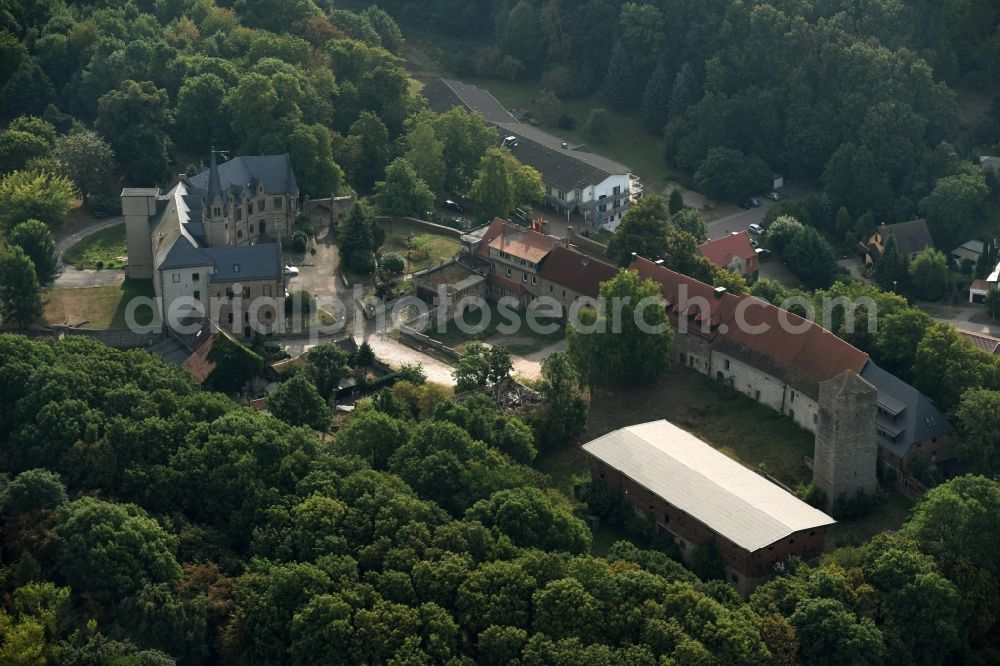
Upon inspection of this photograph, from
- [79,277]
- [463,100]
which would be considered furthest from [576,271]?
[463,100]

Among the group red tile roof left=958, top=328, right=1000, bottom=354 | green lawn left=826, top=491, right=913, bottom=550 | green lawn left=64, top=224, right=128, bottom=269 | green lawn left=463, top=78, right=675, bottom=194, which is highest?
red tile roof left=958, top=328, right=1000, bottom=354

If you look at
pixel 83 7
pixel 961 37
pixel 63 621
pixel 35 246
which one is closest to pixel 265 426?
pixel 63 621

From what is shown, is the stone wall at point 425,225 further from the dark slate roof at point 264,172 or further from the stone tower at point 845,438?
the stone tower at point 845,438

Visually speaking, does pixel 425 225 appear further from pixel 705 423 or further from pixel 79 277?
pixel 705 423

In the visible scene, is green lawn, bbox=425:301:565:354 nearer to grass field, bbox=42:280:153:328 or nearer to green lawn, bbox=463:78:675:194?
grass field, bbox=42:280:153:328

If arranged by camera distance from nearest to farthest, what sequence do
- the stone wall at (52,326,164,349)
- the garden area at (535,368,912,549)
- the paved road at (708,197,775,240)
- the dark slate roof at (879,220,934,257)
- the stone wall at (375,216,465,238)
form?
the garden area at (535,368,912,549) → the stone wall at (52,326,164,349) → the stone wall at (375,216,465,238) → the dark slate roof at (879,220,934,257) → the paved road at (708,197,775,240)

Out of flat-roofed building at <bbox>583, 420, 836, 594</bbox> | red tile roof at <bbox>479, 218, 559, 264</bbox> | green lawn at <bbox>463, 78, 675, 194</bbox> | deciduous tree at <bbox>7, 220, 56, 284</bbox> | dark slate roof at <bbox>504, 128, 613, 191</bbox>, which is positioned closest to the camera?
flat-roofed building at <bbox>583, 420, 836, 594</bbox>

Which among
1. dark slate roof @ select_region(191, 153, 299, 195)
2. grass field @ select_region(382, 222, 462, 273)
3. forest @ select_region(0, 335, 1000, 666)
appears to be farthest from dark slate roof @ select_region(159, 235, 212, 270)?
grass field @ select_region(382, 222, 462, 273)
